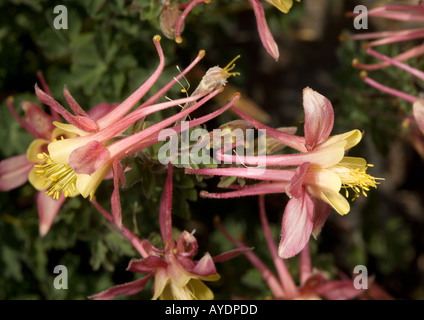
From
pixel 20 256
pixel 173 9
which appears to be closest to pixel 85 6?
pixel 173 9

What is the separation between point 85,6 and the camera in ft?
6.74

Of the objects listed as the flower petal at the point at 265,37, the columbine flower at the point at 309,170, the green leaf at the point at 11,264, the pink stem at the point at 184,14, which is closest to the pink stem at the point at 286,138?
the columbine flower at the point at 309,170

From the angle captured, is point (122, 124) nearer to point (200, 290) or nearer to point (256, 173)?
point (256, 173)

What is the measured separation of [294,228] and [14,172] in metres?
1.05

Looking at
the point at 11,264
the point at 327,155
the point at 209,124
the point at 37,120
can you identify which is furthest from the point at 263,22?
the point at 11,264

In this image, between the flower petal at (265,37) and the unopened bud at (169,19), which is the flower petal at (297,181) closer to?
the flower petal at (265,37)

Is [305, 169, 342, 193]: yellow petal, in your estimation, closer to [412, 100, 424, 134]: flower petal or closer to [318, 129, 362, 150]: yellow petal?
[318, 129, 362, 150]: yellow petal

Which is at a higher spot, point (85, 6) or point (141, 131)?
point (85, 6)

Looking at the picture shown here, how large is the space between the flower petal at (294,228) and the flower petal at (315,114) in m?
0.18

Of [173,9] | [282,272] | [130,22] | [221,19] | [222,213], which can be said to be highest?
[221,19]

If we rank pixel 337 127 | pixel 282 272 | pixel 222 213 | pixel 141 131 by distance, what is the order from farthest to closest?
pixel 222 213, pixel 337 127, pixel 282 272, pixel 141 131

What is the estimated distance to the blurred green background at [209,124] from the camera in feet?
6.51
